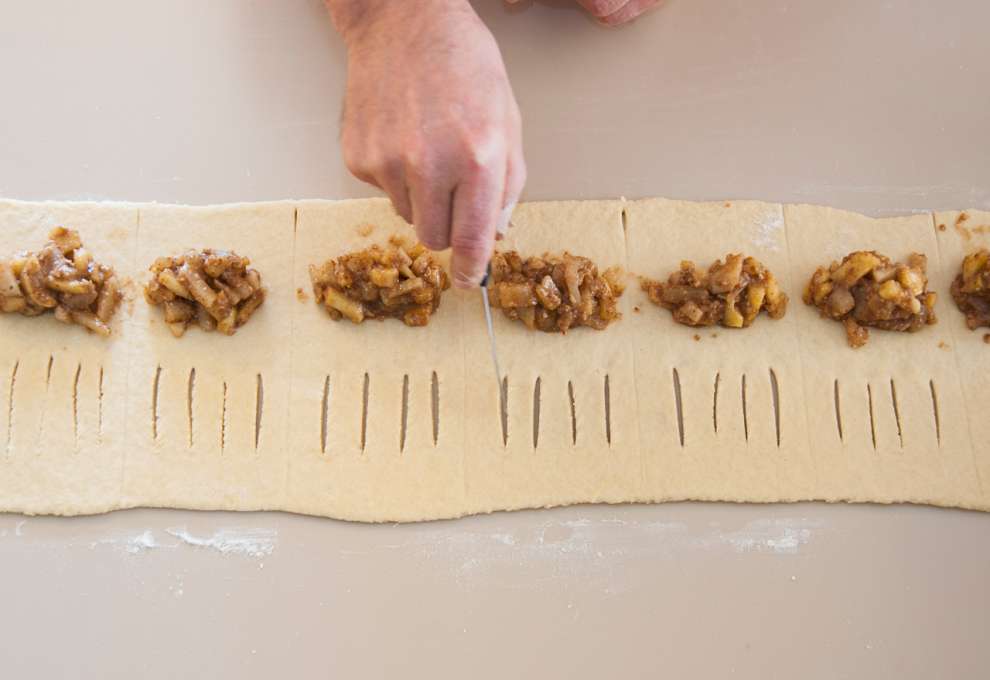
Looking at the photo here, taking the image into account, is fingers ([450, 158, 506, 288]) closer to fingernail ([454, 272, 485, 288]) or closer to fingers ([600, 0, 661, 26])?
fingernail ([454, 272, 485, 288])

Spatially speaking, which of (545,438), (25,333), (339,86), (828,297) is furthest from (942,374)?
(25,333)

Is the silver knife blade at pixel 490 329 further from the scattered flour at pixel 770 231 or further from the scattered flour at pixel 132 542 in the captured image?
the scattered flour at pixel 132 542

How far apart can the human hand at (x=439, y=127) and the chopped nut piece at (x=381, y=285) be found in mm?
343

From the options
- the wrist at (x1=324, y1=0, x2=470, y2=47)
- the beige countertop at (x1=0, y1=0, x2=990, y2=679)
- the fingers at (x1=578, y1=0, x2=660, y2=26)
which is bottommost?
the beige countertop at (x1=0, y1=0, x2=990, y2=679)

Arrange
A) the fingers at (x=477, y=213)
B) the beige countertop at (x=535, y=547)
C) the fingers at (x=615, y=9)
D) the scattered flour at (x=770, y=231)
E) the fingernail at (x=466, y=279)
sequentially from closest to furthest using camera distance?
the fingers at (x=477, y=213) → the fingernail at (x=466, y=279) → the beige countertop at (x=535, y=547) → the scattered flour at (x=770, y=231) → the fingers at (x=615, y=9)

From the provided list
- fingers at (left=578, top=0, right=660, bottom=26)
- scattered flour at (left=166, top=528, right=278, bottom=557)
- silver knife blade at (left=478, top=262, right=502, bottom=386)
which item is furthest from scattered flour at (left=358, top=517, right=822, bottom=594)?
fingers at (left=578, top=0, right=660, bottom=26)

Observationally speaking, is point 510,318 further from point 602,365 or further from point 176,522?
point 176,522

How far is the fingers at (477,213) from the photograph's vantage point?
149 centimetres

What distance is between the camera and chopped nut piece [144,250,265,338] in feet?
6.57

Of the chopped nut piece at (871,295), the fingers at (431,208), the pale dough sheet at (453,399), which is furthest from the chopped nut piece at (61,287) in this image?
the chopped nut piece at (871,295)

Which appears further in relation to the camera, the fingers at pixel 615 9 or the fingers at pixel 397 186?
the fingers at pixel 615 9

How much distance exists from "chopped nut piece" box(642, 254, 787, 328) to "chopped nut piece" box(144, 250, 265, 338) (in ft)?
3.38

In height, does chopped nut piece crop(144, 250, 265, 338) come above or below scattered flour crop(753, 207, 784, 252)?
below

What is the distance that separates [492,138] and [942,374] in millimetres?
1316
